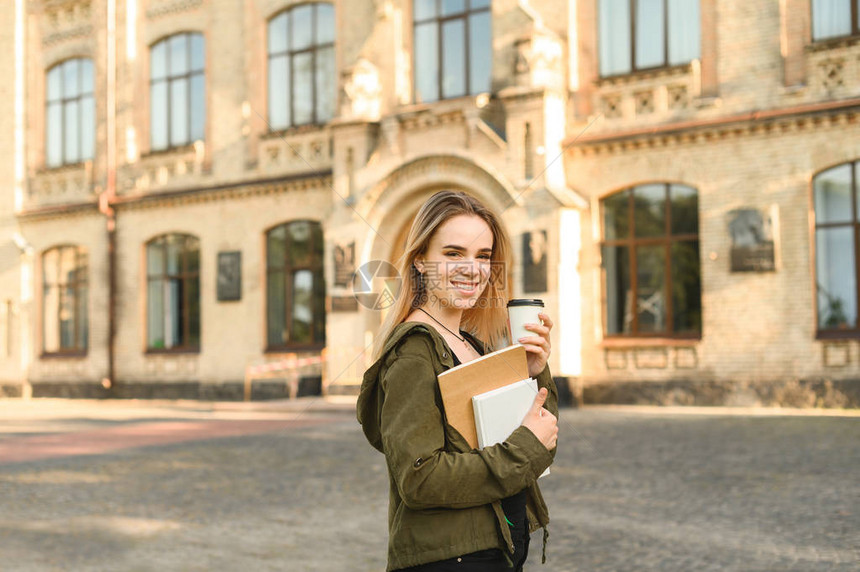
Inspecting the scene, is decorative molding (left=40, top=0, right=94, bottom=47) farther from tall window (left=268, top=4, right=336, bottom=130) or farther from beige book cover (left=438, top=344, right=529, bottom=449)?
beige book cover (left=438, top=344, right=529, bottom=449)

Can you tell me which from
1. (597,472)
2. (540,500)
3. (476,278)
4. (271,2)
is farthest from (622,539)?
(271,2)

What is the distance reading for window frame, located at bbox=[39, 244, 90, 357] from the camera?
84.1 feet

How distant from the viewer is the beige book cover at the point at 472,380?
2197mm

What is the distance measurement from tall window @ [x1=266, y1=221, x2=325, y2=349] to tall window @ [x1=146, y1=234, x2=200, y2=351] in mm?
2350

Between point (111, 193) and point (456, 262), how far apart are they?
24.4 metres

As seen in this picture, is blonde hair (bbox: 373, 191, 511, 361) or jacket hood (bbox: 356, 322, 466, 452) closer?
jacket hood (bbox: 356, 322, 466, 452)

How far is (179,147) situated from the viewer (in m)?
24.3

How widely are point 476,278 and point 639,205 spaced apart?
640 inches

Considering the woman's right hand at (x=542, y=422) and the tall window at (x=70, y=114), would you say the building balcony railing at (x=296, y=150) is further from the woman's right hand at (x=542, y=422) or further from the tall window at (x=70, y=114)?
the woman's right hand at (x=542, y=422)

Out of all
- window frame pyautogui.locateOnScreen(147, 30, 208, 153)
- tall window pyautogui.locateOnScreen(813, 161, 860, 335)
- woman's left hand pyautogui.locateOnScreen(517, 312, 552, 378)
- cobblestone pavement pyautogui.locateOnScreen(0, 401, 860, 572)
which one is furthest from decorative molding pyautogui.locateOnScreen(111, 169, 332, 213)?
woman's left hand pyautogui.locateOnScreen(517, 312, 552, 378)

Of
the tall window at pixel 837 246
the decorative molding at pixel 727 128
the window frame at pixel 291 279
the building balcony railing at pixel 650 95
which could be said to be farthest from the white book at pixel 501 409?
the window frame at pixel 291 279

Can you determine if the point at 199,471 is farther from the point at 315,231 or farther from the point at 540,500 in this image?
the point at 315,231

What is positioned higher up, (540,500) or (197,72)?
(197,72)

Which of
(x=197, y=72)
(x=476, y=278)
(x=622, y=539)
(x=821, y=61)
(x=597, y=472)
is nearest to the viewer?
(x=476, y=278)
